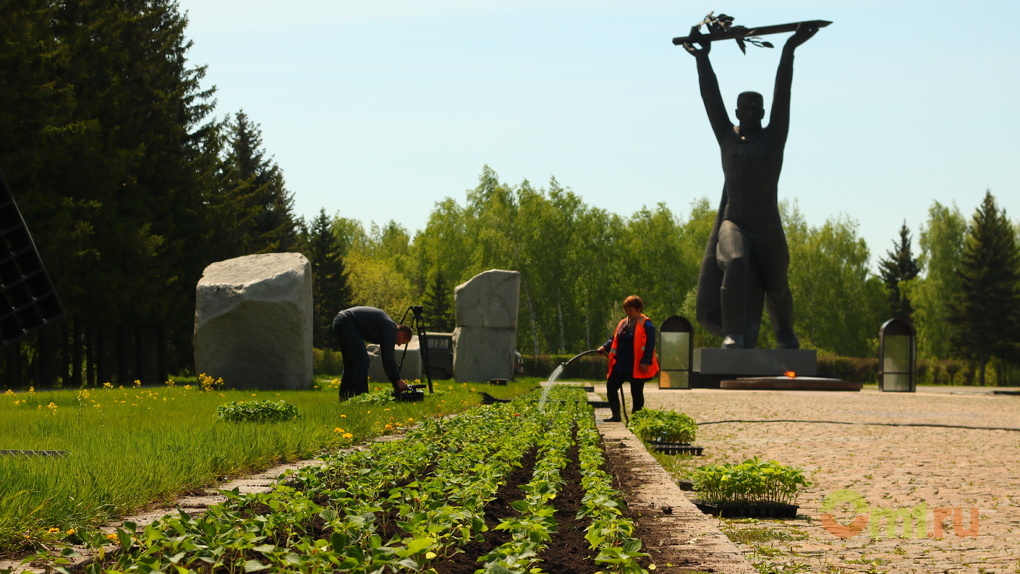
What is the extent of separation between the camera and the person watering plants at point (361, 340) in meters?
13.1

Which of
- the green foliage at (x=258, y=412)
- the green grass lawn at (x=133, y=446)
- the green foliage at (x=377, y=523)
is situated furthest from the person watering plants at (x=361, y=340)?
the green foliage at (x=377, y=523)

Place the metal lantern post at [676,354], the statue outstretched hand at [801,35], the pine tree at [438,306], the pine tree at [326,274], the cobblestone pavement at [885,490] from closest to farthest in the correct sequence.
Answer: the cobblestone pavement at [885,490], the statue outstretched hand at [801,35], the metal lantern post at [676,354], the pine tree at [326,274], the pine tree at [438,306]

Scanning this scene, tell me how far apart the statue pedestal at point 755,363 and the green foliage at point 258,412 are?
78.7 feet

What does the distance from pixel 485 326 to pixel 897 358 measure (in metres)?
14.6

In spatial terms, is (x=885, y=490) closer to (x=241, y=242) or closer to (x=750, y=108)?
(x=750, y=108)

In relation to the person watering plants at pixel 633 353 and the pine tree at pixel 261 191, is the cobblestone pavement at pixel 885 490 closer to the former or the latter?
the person watering plants at pixel 633 353

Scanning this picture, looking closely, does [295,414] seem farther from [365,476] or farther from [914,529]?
[914,529]

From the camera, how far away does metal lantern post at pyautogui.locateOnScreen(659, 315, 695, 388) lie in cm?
3294

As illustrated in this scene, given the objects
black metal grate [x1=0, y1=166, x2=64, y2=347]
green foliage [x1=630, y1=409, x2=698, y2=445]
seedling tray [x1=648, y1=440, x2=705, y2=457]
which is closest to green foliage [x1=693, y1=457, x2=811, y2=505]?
seedling tray [x1=648, y1=440, x2=705, y2=457]

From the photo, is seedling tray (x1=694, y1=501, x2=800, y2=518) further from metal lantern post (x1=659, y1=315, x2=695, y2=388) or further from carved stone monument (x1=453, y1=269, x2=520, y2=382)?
metal lantern post (x1=659, y1=315, x2=695, y2=388)

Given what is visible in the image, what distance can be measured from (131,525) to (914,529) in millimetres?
4467

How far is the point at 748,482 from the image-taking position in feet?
21.3

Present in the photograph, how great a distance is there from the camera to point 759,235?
32812 mm

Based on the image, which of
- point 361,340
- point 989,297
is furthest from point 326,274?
point 361,340
